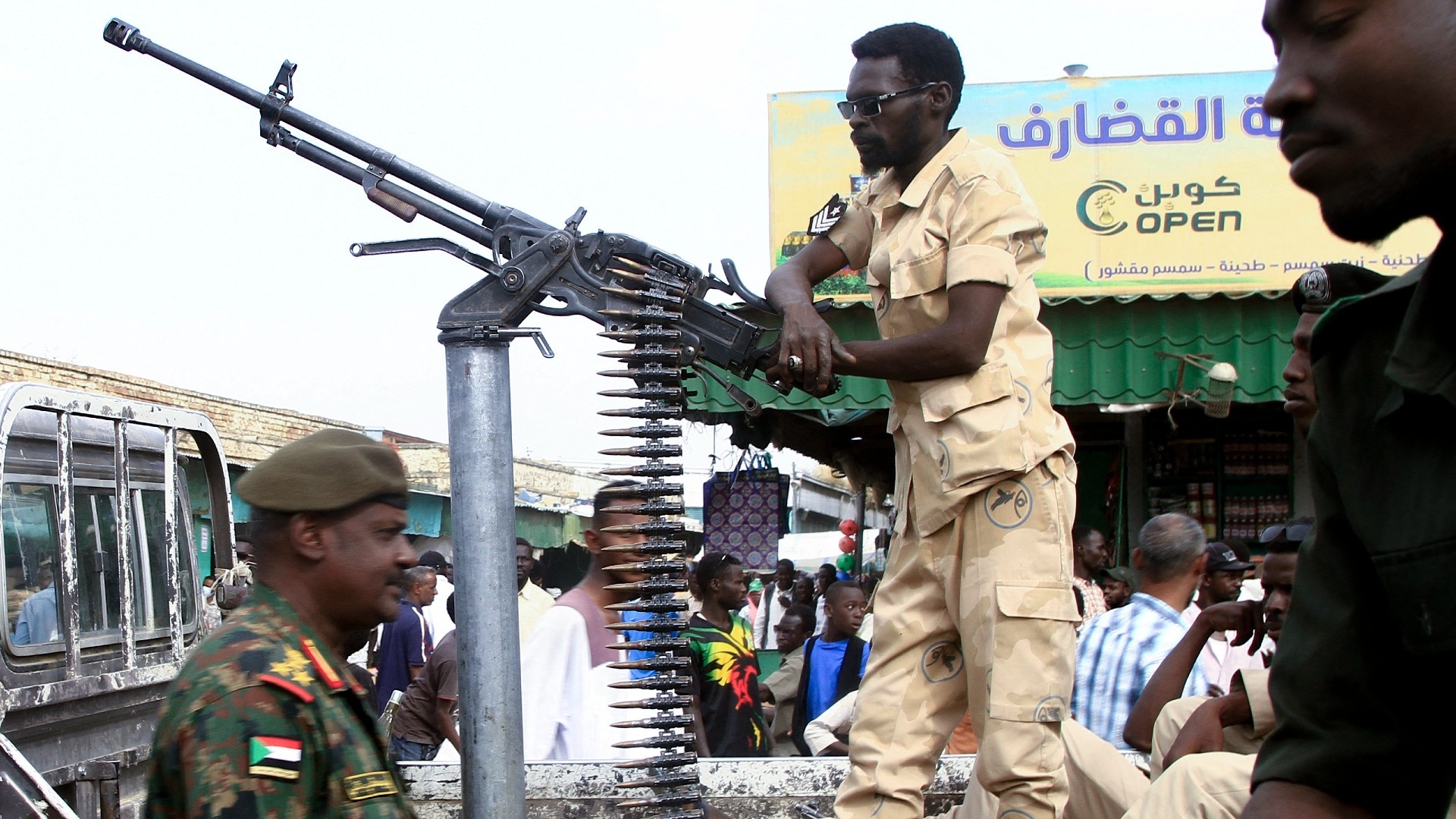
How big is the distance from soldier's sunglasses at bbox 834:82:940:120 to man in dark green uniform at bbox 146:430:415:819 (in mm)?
1505

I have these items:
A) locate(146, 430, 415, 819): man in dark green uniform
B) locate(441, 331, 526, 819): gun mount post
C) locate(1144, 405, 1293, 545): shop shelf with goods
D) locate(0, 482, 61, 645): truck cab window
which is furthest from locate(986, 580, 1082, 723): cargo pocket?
locate(1144, 405, 1293, 545): shop shelf with goods

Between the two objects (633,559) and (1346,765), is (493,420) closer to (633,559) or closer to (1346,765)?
(633,559)

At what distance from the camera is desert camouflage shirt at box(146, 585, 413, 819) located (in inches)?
69.2

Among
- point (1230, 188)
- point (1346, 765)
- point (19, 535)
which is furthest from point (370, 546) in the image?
point (1230, 188)

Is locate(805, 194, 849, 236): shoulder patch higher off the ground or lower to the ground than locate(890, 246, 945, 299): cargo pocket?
higher

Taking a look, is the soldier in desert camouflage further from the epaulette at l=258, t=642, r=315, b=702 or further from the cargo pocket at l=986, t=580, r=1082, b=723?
the epaulette at l=258, t=642, r=315, b=702

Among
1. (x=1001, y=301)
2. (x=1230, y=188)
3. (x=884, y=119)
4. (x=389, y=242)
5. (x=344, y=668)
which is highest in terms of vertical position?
(x=1230, y=188)

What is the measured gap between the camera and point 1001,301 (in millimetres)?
3031

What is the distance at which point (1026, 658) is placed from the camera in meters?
2.83

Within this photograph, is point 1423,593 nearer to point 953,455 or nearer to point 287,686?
point 287,686

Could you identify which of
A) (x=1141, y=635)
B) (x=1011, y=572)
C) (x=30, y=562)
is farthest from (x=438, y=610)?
(x=1011, y=572)

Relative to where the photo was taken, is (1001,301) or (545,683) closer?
(1001,301)

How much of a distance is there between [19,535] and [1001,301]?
391 cm


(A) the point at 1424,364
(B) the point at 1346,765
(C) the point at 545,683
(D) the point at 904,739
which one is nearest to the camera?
(A) the point at 1424,364
